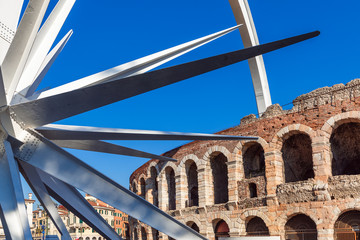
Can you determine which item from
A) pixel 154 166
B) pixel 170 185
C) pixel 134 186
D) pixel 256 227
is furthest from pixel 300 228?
pixel 134 186

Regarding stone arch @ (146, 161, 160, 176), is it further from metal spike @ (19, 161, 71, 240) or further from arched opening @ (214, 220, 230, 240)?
metal spike @ (19, 161, 71, 240)

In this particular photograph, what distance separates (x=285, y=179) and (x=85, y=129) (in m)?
13.7

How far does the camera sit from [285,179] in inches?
734

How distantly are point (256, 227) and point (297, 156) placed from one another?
14.5 ft

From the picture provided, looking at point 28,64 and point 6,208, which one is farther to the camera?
point 28,64

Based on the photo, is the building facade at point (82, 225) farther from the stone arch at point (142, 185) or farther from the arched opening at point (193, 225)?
the arched opening at point (193, 225)

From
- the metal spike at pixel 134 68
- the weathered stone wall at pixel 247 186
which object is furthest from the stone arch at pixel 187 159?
the metal spike at pixel 134 68

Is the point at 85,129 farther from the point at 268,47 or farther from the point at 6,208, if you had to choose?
the point at 268,47

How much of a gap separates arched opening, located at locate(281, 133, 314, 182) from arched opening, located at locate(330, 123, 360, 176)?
1.31 metres

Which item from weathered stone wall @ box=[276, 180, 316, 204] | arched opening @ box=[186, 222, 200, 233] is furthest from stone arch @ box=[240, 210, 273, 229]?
arched opening @ box=[186, 222, 200, 233]

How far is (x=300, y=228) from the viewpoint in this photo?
642 inches

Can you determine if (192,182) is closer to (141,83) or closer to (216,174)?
(216,174)

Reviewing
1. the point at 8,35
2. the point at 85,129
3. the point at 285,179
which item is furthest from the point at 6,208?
the point at 285,179

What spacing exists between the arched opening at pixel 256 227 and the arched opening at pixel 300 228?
113 centimetres
